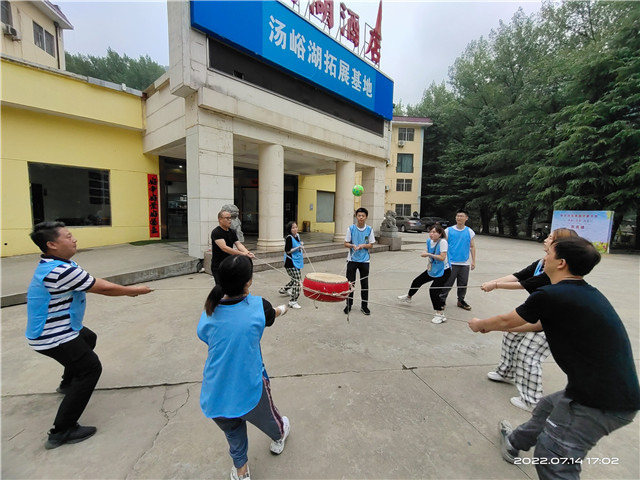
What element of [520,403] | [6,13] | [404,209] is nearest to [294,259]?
[520,403]

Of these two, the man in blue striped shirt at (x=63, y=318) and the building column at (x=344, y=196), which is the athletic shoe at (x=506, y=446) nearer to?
the man in blue striped shirt at (x=63, y=318)

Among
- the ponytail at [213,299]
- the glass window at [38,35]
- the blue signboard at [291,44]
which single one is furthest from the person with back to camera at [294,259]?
the glass window at [38,35]

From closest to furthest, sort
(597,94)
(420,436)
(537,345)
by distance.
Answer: (420,436) → (537,345) → (597,94)

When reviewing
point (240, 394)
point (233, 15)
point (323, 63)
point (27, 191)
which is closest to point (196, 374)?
point (240, 394)

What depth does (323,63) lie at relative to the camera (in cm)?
991

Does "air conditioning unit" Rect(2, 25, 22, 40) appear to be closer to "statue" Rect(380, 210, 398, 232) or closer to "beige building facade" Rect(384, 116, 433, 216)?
"statue" Rect(380, 210, 398, 232)

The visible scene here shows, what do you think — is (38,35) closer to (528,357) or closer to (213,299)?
(213,299)

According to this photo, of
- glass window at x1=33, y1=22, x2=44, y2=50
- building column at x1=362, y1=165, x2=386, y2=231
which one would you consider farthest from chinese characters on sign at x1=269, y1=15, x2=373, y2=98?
glass window at x1=33, y1=22, x2=44, y2=50

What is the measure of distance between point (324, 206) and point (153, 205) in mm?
9268

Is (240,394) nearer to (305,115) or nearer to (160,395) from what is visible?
(160,395)

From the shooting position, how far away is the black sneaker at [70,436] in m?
2.04

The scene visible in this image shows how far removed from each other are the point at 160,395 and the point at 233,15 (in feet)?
28.6

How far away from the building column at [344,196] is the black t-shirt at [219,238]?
769 cm

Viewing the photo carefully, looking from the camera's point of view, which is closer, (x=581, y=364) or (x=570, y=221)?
(x=581, y=364)
